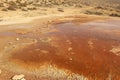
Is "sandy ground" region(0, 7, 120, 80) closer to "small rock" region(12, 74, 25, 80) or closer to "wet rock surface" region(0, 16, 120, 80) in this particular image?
"wet rock surface" region(0, 16, 120, 80)

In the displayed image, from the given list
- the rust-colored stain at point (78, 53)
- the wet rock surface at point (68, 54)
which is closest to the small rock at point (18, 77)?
the wet rock surface at point (68, 54)

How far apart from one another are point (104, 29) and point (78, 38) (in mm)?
3018

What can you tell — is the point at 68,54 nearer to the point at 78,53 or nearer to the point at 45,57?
the point at 78,53

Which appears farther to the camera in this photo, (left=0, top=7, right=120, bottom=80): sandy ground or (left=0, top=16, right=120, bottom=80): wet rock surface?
(left=0, top=16, right=120, bottom=80): wet rock surface

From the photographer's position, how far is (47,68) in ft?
26.3

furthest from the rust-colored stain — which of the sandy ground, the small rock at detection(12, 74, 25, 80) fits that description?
the small rock at detection(12, 74, 25, 80)

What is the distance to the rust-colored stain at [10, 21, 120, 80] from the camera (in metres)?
8.06

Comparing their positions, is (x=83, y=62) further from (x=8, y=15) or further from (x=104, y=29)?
(x=8, y=15)

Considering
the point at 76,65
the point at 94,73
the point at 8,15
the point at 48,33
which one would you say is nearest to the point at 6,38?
the point at 48,33

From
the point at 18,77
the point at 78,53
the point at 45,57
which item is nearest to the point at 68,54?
the point at 78,53

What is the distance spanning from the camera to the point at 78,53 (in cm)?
933

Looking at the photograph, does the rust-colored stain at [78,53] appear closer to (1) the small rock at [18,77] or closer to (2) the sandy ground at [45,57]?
(2) the sandy ground at [45,57]

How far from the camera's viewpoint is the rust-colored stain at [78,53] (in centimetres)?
806

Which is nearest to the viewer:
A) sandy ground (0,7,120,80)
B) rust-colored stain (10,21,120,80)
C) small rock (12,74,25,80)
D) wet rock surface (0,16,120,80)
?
small rock (12,74,25,80)
